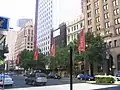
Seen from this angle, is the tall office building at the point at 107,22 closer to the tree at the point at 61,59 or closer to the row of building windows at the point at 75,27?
the row of building windows at the point at 75,27

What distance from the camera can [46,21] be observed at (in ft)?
429

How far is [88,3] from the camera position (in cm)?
7869

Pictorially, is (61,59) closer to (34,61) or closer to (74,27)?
(34,61)

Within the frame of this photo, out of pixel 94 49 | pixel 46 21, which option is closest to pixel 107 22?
pixel 94 49

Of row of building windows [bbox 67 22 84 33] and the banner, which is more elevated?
row of building windows [bbox 67 22 84 33]

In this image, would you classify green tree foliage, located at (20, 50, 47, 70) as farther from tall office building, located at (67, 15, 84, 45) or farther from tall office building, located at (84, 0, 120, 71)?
tall office building, located at (84, 0, 120, 71)

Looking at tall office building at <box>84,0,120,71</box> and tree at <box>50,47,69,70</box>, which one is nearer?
tall office building at <box>84,0,120,71</box>

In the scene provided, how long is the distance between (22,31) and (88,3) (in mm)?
86507

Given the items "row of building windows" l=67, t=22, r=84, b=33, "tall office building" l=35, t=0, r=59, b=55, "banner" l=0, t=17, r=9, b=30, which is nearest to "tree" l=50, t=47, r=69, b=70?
"row of building windows" l=67, t=22, r=84, b=33

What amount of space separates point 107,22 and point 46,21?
6615cm

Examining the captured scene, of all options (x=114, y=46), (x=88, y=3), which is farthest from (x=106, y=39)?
(x=88, y=3)

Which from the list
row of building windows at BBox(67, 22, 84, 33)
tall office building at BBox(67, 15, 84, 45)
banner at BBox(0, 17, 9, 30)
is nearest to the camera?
banner at BBox(0, 17, 9, 30)

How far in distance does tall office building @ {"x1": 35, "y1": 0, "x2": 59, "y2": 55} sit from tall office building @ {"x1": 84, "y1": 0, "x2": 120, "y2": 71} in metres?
43.6

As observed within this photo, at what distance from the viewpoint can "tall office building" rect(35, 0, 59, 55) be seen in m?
121
